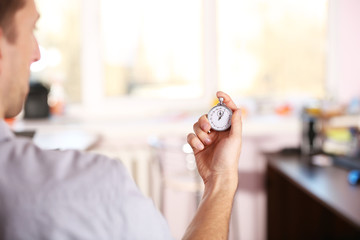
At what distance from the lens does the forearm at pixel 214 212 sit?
2.99 feet

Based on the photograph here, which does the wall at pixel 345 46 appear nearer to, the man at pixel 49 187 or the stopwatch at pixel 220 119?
the stopwatch at pixel 220 119

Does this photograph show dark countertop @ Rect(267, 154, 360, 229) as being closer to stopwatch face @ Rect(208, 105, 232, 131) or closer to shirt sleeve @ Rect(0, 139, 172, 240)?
stopwatch face @ Rect(208, 105, 232, 131)

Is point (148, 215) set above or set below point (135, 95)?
above

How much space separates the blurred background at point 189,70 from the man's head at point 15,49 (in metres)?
2.31

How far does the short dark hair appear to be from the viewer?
743 mm

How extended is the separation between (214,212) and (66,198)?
381 mm

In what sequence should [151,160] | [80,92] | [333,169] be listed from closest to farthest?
[333,169] < [151,160] < [80,92]

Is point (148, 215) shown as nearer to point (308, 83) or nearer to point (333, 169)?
point (333, 169)

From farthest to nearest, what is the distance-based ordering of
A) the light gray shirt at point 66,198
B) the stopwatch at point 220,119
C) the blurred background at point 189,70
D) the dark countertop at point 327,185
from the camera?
the blurred background at point 189,70
the dark countertop at point 327,185
the stopwatch at point 220,119
the light gray shirt at point 66,198

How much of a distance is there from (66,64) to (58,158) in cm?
275

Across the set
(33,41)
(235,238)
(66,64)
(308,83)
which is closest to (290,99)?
(308,83)

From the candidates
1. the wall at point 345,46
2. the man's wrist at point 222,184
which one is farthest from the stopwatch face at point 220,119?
the wall at point 345,46

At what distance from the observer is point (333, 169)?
2195 mm

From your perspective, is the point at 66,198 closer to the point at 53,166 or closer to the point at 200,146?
the point at 53,166
